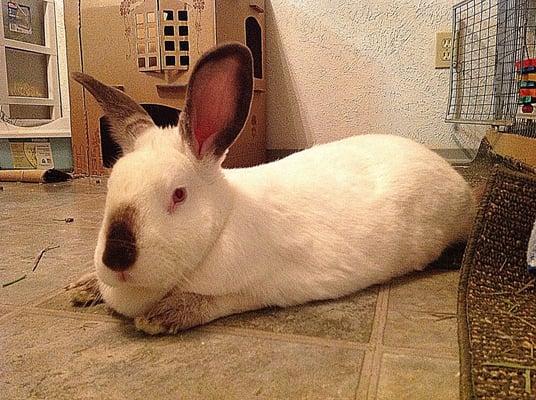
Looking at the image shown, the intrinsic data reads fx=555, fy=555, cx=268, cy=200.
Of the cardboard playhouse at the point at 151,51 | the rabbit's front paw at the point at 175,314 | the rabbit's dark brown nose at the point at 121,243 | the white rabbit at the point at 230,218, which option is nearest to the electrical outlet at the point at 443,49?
the cardboard playhouse at the point at 151,51

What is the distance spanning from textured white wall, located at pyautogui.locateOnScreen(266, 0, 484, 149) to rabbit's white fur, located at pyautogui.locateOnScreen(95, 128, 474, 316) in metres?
1.65

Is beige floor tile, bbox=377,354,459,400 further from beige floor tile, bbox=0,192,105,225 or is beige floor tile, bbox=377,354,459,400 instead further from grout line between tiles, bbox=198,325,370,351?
beige floor tile, bbox=0,192,105,225

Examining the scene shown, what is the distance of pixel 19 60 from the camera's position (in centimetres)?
345

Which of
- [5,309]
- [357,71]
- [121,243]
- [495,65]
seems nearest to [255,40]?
[357,71]

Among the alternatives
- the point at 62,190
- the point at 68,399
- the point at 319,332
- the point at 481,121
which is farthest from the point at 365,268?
the point at 62,190

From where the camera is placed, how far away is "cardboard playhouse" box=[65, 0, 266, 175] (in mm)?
2521

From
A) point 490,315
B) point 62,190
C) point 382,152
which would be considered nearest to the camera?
point 490,315

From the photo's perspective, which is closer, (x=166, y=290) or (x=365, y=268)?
(x=166, y=290)

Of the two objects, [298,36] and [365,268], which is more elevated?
[298,36]

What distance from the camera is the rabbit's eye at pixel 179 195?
899mm

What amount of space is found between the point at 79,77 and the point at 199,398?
588mm

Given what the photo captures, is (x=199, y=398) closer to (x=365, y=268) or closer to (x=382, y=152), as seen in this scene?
(x=365, y=268)

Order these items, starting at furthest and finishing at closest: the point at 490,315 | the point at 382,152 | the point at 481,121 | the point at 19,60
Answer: the point at 19,60 < the point at 481,121 < the point at 382,152 < the point at 490,315

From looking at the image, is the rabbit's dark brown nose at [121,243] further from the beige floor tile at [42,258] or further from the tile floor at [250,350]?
the beige floor tile at [42,258]
